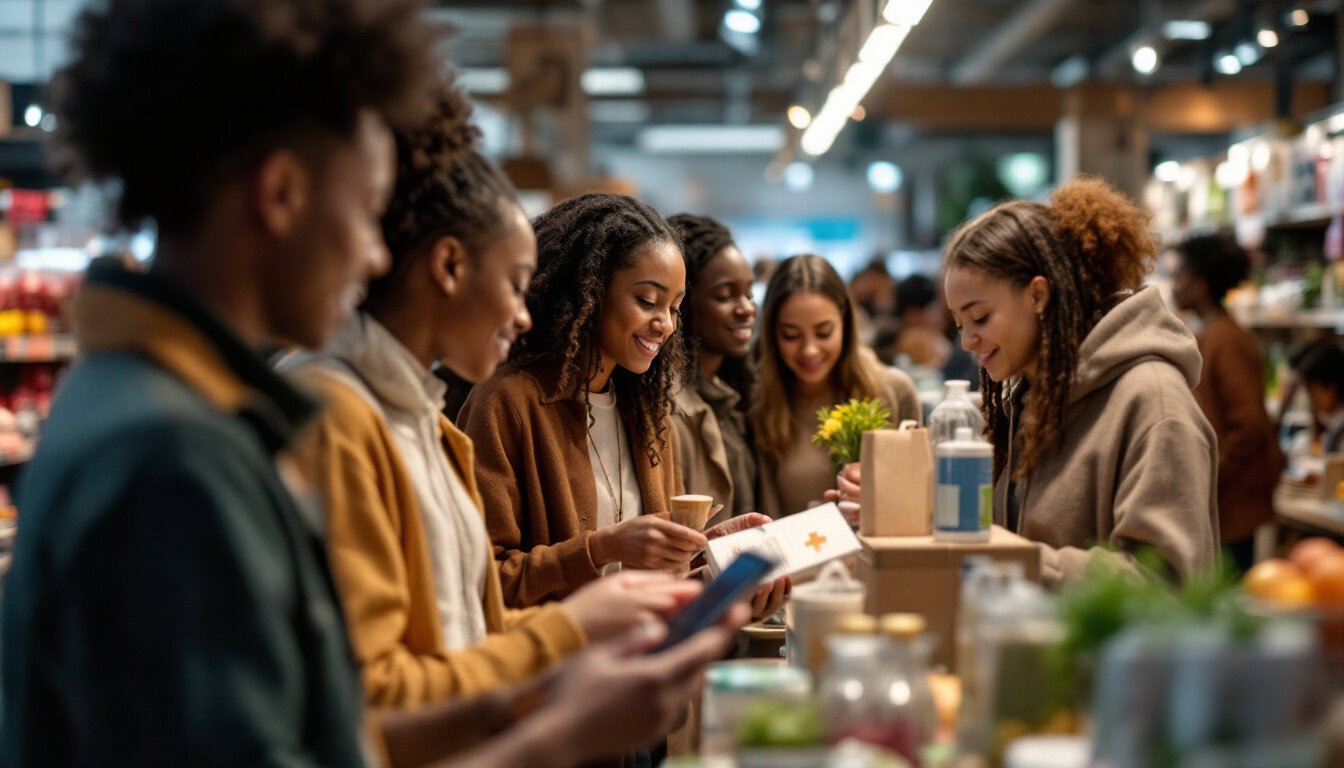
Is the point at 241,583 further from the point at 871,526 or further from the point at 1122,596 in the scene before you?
the point at 871,526

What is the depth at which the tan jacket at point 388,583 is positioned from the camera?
1.61 m

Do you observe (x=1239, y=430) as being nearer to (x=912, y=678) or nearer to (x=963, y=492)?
(x=963, y=492)

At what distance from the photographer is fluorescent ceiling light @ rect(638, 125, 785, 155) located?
21.2 m

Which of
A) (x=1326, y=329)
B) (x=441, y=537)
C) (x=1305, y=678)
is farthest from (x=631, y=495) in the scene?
(x=1326, y=329)

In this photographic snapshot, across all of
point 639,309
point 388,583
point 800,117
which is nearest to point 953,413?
point 639,309

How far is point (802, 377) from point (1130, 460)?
1.90 meters

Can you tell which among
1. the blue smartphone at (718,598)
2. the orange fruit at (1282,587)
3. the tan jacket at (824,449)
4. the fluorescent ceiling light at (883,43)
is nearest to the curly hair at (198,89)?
the blue smartphone at (718,598)

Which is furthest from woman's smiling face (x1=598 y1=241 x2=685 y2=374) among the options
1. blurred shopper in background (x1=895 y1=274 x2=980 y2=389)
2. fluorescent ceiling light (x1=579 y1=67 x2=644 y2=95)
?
fluorescent ceiling light (x1=579 y1=67 x2=644 y2=95)

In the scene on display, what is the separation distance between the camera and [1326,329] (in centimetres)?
729

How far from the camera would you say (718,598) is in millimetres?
1674

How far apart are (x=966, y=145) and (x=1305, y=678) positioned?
2046 centimetres

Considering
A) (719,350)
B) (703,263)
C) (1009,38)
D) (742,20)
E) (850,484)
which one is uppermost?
(1009,38)

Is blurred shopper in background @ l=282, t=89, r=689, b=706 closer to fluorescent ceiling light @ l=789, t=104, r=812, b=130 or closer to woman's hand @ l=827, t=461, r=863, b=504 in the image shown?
woman's hand @ l=827, t=461, r=863, b=504

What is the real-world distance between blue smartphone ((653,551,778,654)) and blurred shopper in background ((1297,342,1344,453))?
18.4 feet
